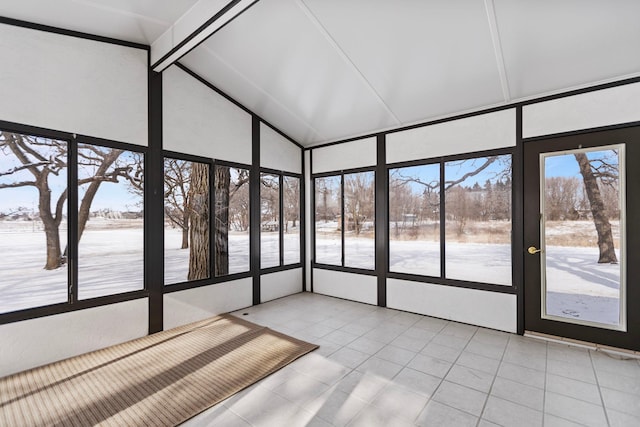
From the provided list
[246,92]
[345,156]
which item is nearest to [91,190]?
[246,92]

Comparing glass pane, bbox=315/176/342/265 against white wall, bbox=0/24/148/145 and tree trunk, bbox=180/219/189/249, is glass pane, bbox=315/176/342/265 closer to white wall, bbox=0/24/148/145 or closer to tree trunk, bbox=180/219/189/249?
tree trunk, bbox=180/219/189/249

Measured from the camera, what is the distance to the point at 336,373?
2.92 m

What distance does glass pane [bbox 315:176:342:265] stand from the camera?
576cm

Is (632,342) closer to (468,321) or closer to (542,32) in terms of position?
(468,321)

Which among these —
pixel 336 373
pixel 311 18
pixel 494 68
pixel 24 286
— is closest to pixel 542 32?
pixel 494 68

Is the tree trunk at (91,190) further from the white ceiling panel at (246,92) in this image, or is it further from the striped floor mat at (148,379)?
the white ceiling panel at (246,92)

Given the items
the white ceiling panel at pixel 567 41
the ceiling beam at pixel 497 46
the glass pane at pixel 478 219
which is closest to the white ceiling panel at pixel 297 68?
the glass pane at pixel 478 219

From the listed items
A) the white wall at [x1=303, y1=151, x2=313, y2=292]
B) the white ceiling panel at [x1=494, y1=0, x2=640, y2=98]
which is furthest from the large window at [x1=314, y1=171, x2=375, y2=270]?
the white ceiling panel at [x1=494, y1=0, x2=640, y2=98]

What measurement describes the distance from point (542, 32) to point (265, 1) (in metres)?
2.63

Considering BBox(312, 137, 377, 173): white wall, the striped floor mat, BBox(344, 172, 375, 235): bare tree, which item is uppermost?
BBox(312, 137, 377, 173): white wall

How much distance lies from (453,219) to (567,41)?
7.72 ft

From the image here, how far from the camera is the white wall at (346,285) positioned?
5215 millimetres

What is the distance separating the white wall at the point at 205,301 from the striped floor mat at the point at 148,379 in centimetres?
27

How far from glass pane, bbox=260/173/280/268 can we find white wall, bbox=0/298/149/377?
2.06 meters
